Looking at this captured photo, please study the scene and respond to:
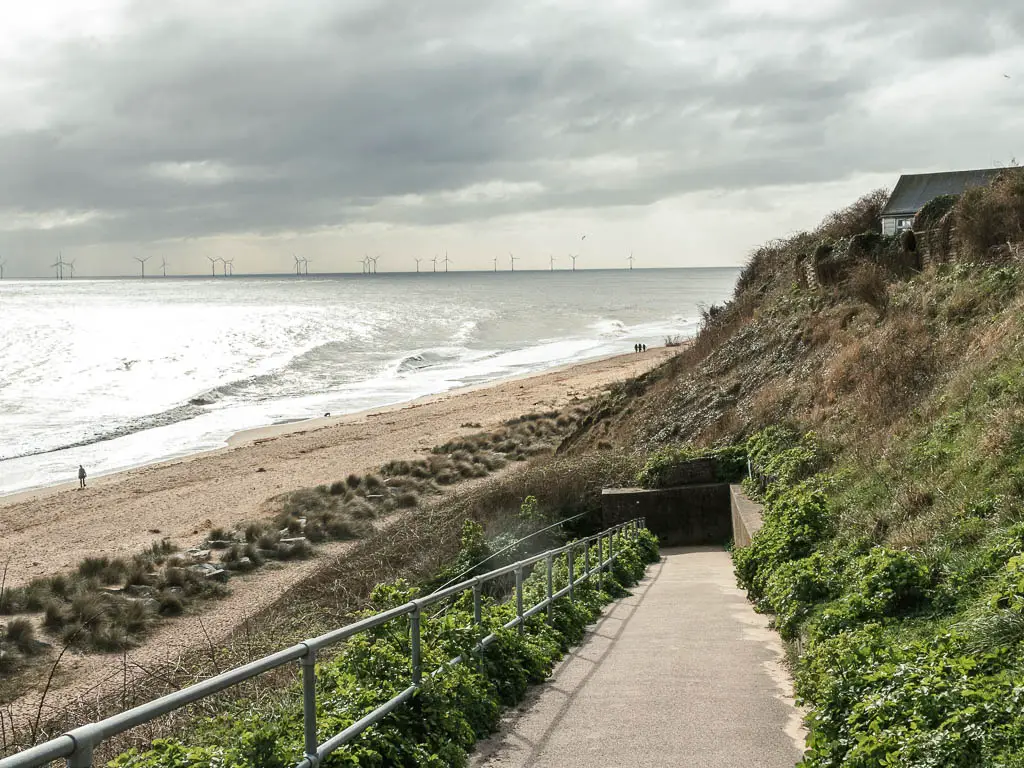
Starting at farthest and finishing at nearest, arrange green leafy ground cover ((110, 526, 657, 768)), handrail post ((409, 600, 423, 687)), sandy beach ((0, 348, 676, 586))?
sandy beach ((0, 348, 676, 586))
handrail post ((409, 600, 423, 687))
green leafy ground cover ((110, 526, 657, 768))

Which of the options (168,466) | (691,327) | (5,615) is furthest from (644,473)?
(691,327)

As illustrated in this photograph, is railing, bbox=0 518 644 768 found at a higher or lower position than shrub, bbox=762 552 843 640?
higher

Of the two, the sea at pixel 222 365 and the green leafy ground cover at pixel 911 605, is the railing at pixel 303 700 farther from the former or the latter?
the sea at pixel 222 365

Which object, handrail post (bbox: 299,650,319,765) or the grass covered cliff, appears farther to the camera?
the grass covered cliff

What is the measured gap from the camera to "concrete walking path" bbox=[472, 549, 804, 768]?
19.7 feet

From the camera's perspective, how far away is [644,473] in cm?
1991

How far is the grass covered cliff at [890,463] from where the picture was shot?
17.5 ft

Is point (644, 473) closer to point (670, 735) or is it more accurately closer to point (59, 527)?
point (670, 735)

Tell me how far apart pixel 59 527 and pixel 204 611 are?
37.3 ft

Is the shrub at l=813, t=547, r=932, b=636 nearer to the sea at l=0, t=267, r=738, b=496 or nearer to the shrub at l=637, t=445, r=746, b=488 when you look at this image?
the shrub at l=637, t=445, r=746, b=488

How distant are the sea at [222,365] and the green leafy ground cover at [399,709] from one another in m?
32.7

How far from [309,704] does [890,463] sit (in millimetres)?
8651

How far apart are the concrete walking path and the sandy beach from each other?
17.7 m

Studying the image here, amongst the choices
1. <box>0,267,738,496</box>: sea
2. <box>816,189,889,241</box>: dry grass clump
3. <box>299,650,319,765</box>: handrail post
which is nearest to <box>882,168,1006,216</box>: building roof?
<box>816,189,889,241</box>: dry grass clump
